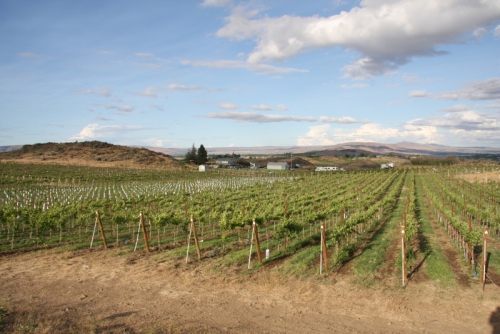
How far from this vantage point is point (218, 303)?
28.0 ft

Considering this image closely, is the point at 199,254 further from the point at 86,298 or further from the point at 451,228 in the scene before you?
the point at 451,228

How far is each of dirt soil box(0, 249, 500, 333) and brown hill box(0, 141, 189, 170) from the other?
74.6 metres

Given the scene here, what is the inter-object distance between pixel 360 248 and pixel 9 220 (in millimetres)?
14178

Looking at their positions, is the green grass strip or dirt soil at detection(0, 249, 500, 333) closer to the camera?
dirt soil at detection(0, 249, 500, 333)

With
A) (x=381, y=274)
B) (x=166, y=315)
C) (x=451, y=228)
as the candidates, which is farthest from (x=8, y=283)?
(x=451, y=228)

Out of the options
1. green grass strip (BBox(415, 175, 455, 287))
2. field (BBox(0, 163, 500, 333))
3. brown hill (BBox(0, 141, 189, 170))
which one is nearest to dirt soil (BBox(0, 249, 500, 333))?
field (BBox(0, 163, 500, 333))

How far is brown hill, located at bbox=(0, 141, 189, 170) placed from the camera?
285ft

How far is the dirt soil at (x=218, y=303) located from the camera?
726cm

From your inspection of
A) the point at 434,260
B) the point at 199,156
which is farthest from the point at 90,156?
the point at 434,260

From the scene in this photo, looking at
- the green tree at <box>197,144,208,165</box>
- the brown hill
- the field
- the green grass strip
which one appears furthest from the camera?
the green tree at <box>197,144,208,165</box>

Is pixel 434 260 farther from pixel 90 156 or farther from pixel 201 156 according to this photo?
Result: pixel 90 156

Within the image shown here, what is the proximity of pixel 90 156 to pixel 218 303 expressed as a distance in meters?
96.8

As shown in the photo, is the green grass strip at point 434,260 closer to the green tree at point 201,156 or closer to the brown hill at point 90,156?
the brown hill at point 90,156

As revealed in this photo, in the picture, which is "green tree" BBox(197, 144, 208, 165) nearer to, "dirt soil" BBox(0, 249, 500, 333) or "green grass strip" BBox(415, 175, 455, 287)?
"green grass strip" BBox(415, 175, 455, 287)
